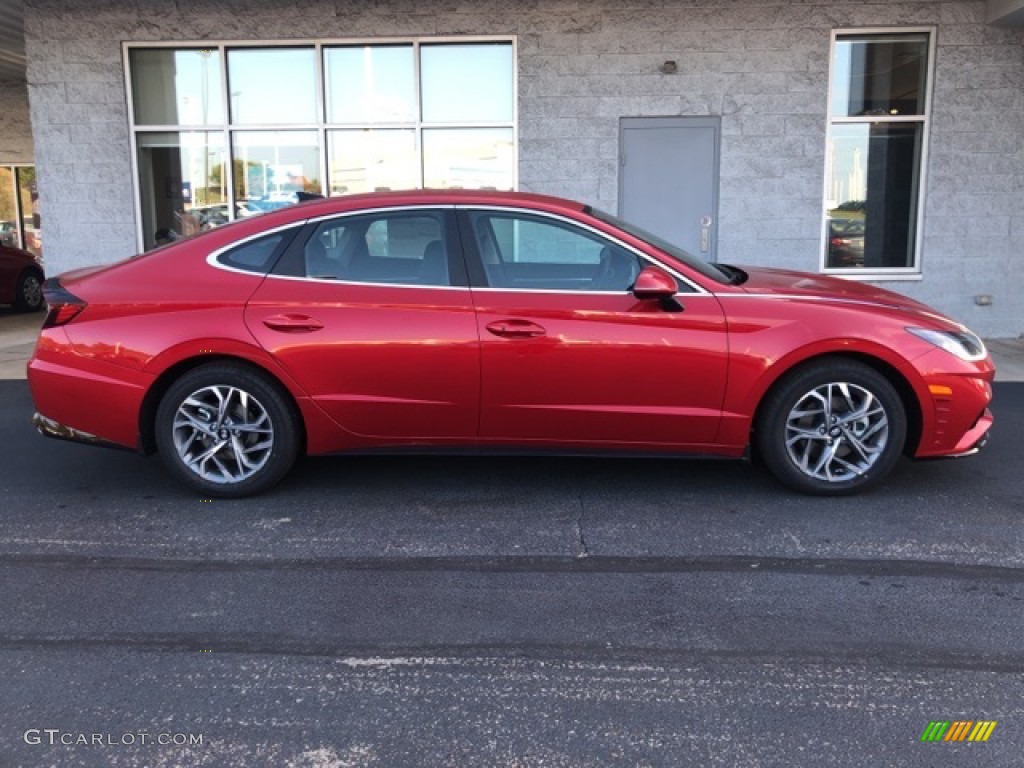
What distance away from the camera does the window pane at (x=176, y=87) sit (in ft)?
33.0

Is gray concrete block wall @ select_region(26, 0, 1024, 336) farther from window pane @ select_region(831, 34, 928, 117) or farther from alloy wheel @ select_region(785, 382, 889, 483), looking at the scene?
alloy wheel @ select_region(785, 382, 889, 483)

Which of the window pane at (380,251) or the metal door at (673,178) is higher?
the metal door at (673,178)

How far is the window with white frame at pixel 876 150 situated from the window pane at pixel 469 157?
3.54 metres

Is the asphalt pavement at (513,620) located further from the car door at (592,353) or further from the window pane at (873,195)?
the window pane at (873,195)

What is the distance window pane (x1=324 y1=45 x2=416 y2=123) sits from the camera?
9.87 metres

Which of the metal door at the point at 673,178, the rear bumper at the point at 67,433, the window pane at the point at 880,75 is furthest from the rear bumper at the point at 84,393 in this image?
the window pane at the point at 880,75

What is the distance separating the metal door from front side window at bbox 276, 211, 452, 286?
5.27 meters

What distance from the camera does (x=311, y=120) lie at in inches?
397

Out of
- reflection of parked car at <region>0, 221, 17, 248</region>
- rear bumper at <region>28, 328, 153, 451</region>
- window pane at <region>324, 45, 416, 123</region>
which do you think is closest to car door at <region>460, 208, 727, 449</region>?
rear bumper at <region>28, 328, 153, 451</region>

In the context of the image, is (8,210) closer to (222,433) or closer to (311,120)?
(311,120)

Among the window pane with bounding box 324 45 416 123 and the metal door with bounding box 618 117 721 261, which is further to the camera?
the window pane with bounding box 324 45 416 123

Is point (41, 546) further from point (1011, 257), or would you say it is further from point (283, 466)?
point (1011, 257)

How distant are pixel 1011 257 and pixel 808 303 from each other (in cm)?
661

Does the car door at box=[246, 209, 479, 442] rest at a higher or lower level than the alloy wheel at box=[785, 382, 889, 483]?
higher
